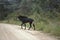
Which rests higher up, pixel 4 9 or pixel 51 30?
pixel 51 30

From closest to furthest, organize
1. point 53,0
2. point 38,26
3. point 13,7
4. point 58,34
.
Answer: point 58,34 < point 38,26 < point 53,0 < point 13,7

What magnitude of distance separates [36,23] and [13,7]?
30990 mm

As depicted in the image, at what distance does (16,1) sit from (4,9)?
358cm

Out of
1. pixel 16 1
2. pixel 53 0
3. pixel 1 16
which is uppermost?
pixel 53 0

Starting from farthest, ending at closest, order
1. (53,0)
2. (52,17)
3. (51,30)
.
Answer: (53,0) < (52,17) < (51,30)

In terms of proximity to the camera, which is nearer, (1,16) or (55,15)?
(55,15)

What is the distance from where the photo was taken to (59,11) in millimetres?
25672

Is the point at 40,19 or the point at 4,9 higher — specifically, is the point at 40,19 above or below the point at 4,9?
above

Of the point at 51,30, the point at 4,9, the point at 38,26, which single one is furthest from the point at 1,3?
the point at 51,30

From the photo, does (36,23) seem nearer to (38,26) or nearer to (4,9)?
(38,26)

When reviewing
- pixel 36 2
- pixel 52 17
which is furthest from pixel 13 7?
pixel 52 17

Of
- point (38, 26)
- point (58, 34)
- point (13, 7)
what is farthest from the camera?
point (13, 7)

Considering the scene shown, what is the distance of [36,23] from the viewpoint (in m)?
20.0

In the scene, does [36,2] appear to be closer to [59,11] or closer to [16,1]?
[59,11]
